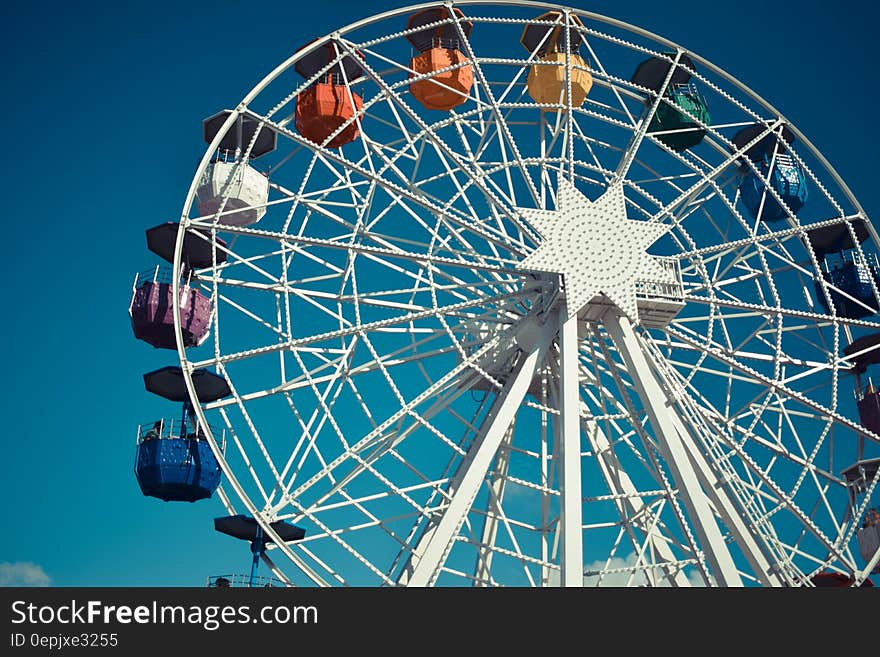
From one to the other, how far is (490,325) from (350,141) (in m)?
4.53

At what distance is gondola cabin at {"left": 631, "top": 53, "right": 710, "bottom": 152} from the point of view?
18.3 metres

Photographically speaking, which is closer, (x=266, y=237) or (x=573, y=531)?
(x=573, y=531)

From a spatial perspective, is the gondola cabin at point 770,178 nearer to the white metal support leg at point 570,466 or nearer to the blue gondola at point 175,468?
the white metal support leg at point 570,466

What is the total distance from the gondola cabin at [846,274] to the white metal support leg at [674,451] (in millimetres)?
5540

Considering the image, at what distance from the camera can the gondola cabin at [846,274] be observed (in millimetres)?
18938

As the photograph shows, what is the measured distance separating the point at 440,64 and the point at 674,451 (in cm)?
777

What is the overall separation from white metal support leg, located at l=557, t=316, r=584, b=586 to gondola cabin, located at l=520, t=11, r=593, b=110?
16.3 ft

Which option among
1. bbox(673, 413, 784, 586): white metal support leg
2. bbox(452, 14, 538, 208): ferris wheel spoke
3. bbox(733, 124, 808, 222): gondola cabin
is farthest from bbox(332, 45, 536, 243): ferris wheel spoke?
bbox(733, 124, 808, 222): gondola cabin

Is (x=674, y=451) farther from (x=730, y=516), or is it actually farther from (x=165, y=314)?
(x=165, y=314)

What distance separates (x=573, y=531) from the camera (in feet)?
41.7

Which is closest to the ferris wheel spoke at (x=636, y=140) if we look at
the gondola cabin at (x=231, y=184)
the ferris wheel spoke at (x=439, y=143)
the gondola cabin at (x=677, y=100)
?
the gondola cabin at (x=677, y=100)

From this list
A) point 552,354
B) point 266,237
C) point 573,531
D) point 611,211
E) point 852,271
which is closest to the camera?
point 573,531
